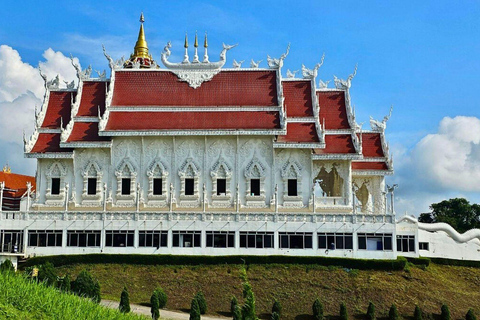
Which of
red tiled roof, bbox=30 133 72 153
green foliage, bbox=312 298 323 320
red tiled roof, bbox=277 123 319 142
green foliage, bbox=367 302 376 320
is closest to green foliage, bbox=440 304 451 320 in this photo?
green foliage, bbox=367 302 376 320

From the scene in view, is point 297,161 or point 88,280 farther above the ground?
point 297,161

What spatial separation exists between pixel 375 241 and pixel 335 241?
7.77ft

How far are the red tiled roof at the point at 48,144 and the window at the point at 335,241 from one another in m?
17.7

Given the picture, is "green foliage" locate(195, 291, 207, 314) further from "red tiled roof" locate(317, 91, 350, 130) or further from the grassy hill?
"red tiled roof" locate(317, 91, 350, 130)

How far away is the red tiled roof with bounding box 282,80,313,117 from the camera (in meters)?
44.2

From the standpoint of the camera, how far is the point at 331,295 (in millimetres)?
33969

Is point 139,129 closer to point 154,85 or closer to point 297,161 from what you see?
→ point 154,85

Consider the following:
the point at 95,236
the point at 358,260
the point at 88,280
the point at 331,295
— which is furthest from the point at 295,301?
the point at 95,236

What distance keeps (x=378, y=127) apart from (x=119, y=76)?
19.3m

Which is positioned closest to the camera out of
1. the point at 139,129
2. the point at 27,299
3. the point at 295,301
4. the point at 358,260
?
the point at 27,299

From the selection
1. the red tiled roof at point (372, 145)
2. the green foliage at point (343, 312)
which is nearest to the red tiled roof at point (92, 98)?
the red tiled roof at point (372, 145)

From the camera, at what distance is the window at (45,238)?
3897 centimetres

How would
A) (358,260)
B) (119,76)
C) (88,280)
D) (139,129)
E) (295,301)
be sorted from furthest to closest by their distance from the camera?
(119,76), (139,129), (358,260), (295,301), (88,280)

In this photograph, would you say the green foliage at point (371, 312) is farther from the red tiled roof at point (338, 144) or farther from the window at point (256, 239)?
the red tiled roof at point (338, 144)
